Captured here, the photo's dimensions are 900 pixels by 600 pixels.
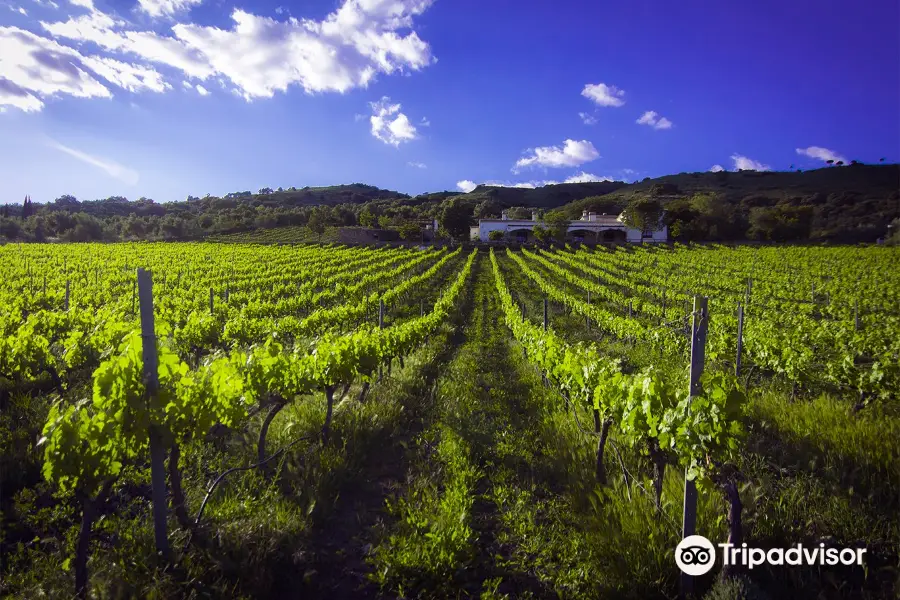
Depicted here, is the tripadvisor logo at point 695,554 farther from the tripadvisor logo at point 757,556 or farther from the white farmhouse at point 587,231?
the white farmhouse at point 587,231

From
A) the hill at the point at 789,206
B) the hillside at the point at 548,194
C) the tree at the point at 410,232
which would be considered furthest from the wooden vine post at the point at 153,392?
the hillside at the point at 548,194

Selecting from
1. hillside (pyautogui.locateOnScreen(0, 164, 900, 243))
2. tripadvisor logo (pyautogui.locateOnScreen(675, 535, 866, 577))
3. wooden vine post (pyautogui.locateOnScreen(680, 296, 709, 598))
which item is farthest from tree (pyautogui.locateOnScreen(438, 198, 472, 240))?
tripadvisor logo (pyautogui.locateOnScreen(675, 535, 866, 577))

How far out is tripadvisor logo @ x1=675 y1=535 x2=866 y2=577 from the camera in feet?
10.5

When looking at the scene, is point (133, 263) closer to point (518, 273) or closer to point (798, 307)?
point (518, 273)

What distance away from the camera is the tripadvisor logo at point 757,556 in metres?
3.21

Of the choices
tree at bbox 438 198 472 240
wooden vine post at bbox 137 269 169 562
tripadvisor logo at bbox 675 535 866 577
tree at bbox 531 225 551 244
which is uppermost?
tree at bbox 438 198 472 240

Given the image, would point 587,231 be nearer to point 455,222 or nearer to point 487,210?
point 455,222

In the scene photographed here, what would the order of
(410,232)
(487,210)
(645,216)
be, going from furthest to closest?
(487,210) < (645,216) < (410,232)

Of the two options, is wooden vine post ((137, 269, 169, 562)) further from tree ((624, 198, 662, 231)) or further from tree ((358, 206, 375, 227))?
tree ((358, 206, 375, 227))

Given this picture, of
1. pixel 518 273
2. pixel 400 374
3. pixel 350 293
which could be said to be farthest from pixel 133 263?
pixel 400 374

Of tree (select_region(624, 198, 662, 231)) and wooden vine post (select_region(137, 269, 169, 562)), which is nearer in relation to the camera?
wooden vine post (select_region(137, 269, 169, 562))

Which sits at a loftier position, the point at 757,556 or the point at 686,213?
the point at 686,213

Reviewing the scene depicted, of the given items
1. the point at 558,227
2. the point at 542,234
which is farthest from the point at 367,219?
the point at 558,227

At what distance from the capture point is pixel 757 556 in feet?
11.0
